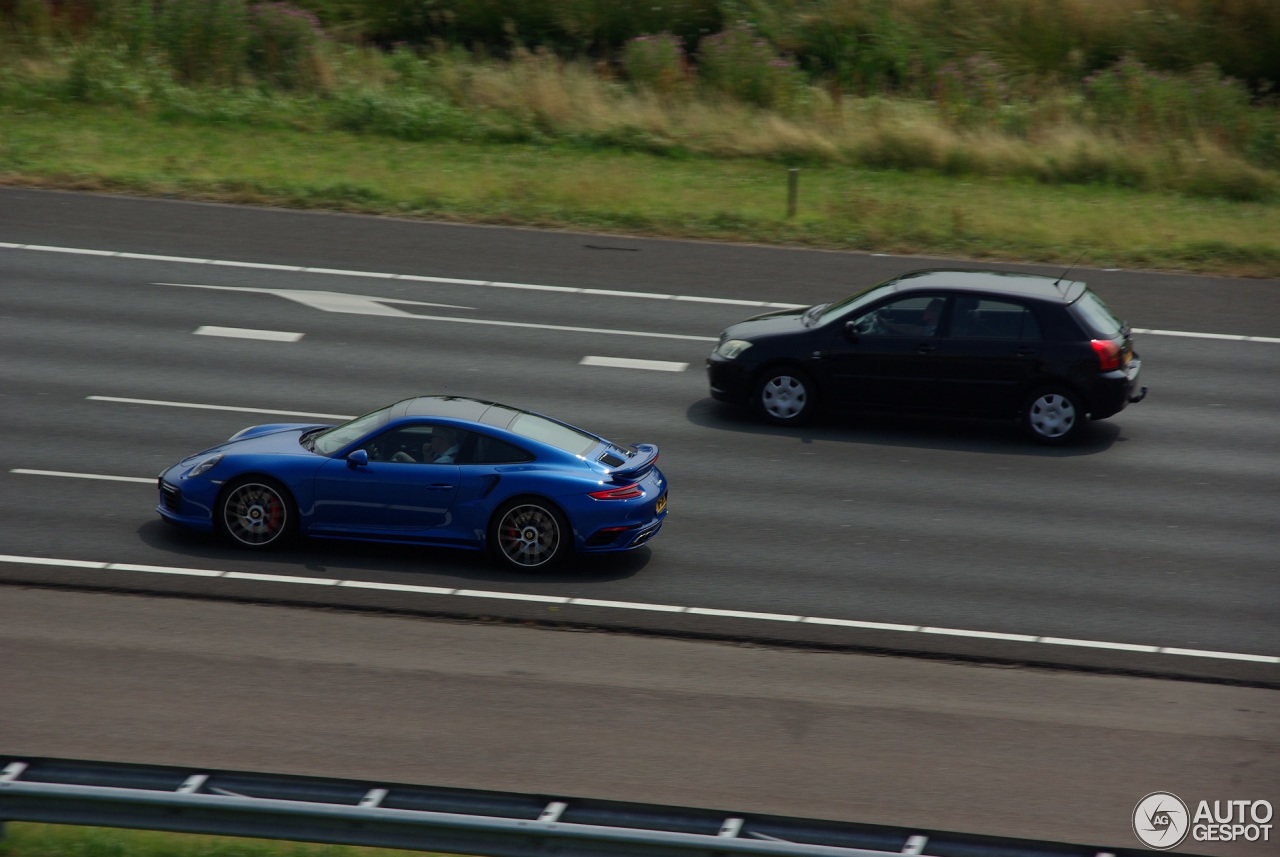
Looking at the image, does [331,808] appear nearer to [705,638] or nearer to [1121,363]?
[705,638]

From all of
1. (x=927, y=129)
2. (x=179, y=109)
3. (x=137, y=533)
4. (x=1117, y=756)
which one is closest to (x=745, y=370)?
(x=137, y=533)

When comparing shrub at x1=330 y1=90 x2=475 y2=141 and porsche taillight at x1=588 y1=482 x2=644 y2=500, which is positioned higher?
shrub at x1=330 y1=90 x2=475 y2=141

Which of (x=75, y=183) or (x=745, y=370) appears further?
(x=75, y=183)

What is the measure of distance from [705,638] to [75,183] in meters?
17.6

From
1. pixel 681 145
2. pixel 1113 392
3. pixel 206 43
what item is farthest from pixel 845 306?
pixel 206 43

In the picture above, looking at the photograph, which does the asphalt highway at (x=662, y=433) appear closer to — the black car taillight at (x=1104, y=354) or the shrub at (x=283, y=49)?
the black car taillight at (x=1104, y=354)

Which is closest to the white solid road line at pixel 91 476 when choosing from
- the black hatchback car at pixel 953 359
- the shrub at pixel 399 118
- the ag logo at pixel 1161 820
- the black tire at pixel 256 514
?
the black tire at pixel 256 514

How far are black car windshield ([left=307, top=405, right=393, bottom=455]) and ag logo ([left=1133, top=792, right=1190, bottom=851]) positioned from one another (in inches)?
278

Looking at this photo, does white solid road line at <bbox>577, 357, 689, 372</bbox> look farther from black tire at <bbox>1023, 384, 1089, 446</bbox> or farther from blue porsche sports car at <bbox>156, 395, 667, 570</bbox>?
blue porsche sports car at <bbox>156, 395, 667, 570</bbox>

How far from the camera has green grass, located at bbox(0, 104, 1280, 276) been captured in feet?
80.4

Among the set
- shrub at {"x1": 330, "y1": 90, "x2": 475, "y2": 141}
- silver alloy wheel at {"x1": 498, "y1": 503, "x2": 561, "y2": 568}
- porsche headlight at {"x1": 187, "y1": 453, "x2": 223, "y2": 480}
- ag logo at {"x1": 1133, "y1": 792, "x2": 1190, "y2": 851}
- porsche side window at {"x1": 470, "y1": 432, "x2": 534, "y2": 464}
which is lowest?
ag logo at {"x1": 1133, "y1": 792, "x2": 1190, "y2": 851}

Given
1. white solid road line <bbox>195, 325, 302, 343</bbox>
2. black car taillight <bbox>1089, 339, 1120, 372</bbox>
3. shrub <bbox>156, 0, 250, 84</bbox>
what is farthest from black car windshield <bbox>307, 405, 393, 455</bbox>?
shrub <bbox>156, 0, 250, 84</bbox>

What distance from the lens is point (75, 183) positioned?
25.2 metres

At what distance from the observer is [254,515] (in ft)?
43.0
